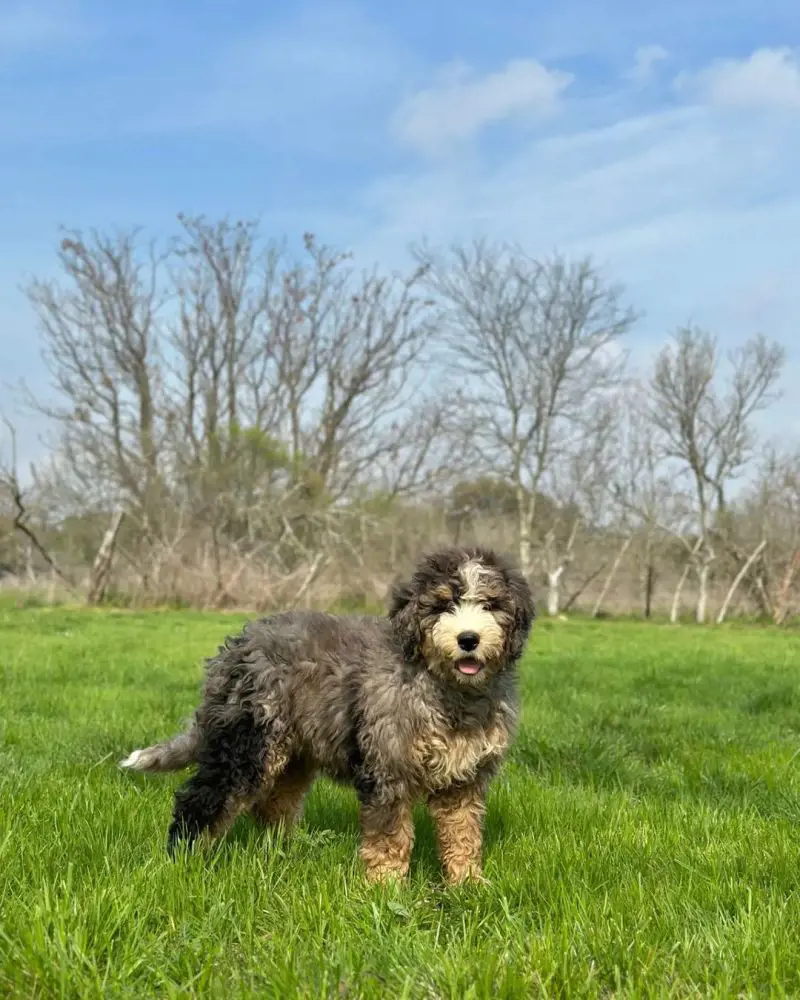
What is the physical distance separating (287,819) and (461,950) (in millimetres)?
2203

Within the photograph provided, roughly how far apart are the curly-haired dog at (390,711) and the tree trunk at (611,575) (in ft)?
102

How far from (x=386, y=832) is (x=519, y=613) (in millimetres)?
1253

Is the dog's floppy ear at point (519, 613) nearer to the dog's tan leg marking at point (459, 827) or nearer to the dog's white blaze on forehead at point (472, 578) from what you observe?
the dog's white blaze on forehead at point (472, 578)

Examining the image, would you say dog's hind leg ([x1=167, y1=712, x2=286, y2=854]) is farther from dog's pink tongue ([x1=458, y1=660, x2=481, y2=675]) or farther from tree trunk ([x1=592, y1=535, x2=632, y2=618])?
tree trunk ([x1=592, y1=535, x2=632, y2=618])

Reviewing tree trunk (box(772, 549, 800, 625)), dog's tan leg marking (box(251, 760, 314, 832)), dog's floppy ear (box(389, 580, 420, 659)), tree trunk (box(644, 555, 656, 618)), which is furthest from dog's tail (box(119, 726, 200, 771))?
tree trunk (box(644, 555, 656, 618))

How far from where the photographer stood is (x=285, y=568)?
99.9ft

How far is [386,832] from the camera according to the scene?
3.90m

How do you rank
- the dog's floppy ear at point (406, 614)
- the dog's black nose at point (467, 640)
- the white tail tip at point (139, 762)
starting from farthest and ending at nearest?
the white tail tip at point (139, 762)
the dog's floppy ear at point (406, 614)
the dog's black nose at point (467, 640)

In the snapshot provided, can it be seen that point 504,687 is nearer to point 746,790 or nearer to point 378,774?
point 378,774

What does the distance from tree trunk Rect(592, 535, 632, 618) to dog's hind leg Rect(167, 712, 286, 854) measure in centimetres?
3117

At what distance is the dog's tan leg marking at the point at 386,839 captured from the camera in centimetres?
386

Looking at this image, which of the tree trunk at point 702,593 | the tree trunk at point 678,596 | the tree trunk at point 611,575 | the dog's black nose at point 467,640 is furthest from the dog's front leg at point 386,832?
the tree trunk at point 702,593

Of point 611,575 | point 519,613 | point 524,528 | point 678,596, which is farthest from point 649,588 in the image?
point 519,613

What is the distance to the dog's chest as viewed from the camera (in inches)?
159
